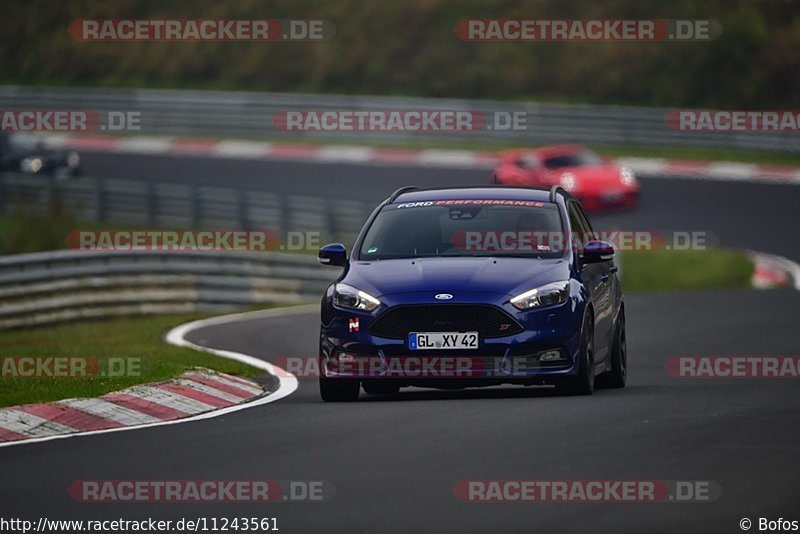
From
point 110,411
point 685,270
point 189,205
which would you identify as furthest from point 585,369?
point 189,205

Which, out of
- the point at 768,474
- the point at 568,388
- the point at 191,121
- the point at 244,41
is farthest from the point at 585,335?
the point at 244,41

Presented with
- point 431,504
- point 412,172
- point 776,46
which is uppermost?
point 776,46

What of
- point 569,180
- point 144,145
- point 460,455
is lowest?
point 460,455

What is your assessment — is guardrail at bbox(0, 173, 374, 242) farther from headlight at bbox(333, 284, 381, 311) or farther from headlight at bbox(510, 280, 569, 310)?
headlight at bbox(510, 280, 569, 310)

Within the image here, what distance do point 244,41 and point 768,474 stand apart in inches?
2034

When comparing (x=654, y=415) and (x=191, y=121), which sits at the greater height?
(x=191, y=121)

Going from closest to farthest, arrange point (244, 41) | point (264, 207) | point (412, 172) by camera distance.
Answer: point (264, 207), point (412, 172), point (244, 41)

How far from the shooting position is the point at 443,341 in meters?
12.1

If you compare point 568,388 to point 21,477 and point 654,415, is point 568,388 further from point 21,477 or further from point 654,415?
point 21,477

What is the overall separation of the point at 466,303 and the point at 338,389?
1.22 meters

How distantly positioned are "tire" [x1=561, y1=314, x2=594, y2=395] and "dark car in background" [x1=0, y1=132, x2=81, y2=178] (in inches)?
1187

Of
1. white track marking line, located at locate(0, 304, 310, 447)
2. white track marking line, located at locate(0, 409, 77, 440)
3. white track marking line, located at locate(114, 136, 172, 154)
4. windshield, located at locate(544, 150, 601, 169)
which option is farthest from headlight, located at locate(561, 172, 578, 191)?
white track marking line, located at locate(0, 409, 77, 440)

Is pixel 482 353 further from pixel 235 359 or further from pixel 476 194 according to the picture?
pixel 235 359

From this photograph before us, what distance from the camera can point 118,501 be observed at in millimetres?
8359
